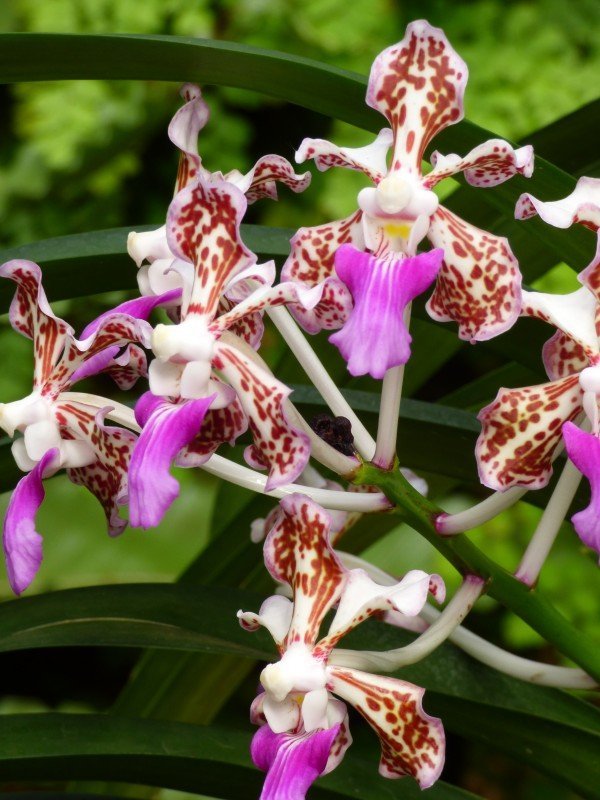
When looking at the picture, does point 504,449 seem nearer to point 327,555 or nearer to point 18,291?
point 327,555

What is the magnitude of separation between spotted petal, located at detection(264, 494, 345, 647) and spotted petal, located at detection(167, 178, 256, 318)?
13 cm

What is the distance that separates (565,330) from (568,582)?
4.37 feet

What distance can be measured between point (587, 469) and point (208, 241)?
231 mm

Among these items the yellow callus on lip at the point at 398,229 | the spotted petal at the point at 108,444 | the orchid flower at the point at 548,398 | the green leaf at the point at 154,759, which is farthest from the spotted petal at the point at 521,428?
the green leaf at the point at 154,759

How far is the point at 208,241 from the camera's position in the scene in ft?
1.98

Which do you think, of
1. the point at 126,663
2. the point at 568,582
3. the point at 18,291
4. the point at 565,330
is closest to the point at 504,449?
the point at 565,330

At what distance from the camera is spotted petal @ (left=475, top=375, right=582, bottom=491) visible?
1.94 feet

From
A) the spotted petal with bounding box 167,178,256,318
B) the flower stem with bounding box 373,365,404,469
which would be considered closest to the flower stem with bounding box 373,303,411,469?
the flower stem with bounding box 373,365,404,469

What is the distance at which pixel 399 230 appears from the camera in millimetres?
603

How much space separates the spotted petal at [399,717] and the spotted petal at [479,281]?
0.20m

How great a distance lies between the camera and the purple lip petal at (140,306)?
620mm

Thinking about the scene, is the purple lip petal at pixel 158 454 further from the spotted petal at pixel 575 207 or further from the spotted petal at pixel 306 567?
the spotted petal at pixel 575 207

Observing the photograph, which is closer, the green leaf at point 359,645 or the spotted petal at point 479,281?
the spotted petal at point 479,281

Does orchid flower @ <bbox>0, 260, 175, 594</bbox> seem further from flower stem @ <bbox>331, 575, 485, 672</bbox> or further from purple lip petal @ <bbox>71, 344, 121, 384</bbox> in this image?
flower stem @ <bbox>331, 575, 485, 672</bbox>
